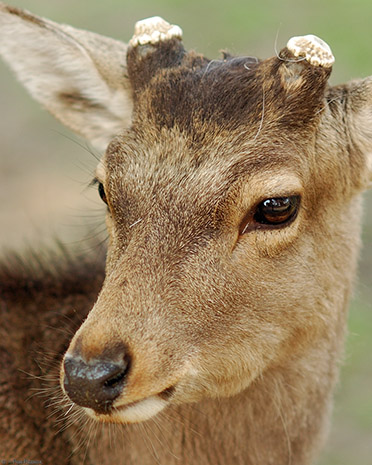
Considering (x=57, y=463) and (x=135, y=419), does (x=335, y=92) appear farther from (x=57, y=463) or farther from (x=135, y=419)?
(x=57, y=463)

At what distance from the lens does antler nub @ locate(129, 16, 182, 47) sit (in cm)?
519

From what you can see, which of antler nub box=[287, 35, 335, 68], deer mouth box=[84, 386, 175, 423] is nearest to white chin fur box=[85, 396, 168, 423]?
deer mouth box=[84, 386, 175, 423]

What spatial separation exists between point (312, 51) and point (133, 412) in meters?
2.51

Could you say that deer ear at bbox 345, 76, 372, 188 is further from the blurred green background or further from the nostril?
the blurred green background

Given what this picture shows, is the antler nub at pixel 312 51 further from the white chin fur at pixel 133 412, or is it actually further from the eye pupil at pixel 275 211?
the white chin fur at pixel 133 412

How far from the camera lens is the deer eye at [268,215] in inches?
177

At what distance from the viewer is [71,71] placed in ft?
19.2

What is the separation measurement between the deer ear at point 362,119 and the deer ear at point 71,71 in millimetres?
1761

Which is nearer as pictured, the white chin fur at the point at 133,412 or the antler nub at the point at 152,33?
the white chin fur at the point at 133,412

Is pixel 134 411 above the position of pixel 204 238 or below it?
below

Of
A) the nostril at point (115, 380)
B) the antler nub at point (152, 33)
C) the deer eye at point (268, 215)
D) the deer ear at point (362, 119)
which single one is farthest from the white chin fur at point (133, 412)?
the antler nub at point (152, 33)

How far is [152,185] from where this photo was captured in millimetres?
4562

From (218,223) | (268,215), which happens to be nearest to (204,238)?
(218,223)

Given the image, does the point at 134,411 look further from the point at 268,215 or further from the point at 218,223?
the point at 268,215
